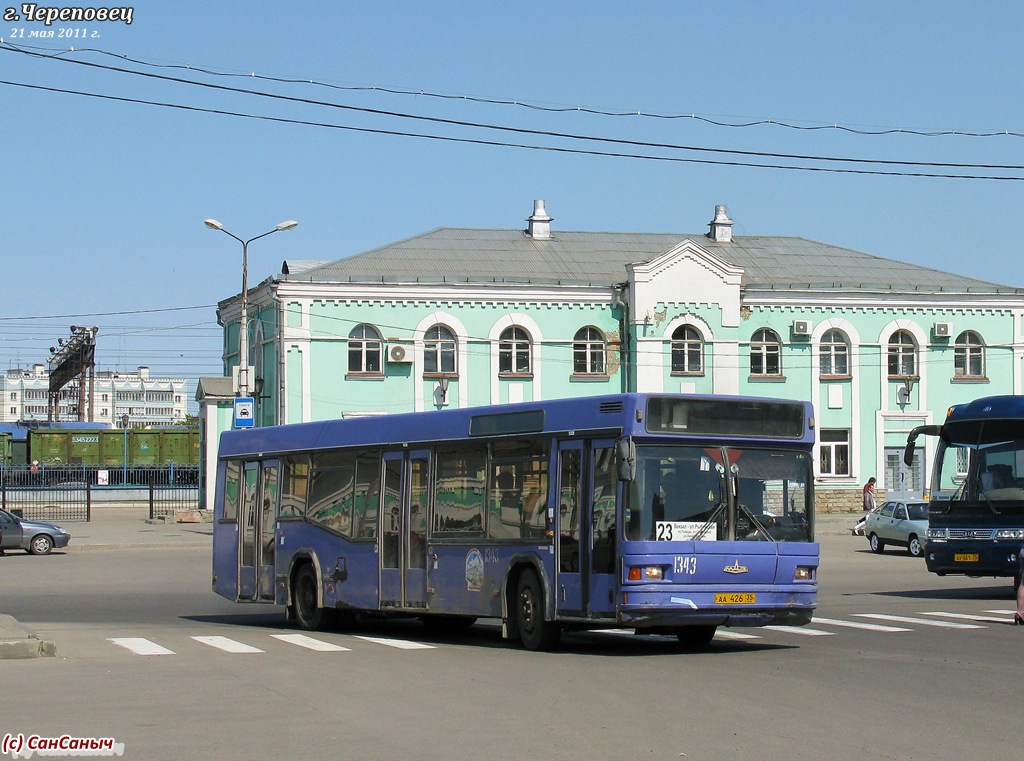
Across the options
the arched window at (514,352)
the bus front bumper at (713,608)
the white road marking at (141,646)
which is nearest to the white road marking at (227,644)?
the white road marking at (141,646)

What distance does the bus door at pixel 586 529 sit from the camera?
1412cm

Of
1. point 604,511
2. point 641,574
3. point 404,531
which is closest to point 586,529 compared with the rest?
point 604,511

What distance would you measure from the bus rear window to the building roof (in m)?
33.2

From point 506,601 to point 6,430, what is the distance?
223ft

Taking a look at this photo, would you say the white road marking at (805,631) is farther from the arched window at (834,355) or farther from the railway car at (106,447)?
the railway car at (106,447)

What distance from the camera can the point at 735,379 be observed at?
49406 millimetres

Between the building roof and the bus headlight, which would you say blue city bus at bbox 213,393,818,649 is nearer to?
the bus headlight

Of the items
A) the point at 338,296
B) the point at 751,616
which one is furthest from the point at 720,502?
the point at 338,296

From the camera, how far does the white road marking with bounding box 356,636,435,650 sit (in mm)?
15984

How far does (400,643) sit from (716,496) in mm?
4524

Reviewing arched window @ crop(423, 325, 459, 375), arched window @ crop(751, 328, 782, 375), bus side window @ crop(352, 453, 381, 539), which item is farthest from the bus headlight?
arched window @ crop(751, 328, 782, 375)

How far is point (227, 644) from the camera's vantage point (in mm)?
16109

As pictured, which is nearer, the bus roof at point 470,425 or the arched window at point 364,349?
the bus roof at point 470,425

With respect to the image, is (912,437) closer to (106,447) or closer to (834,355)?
(834,355)
